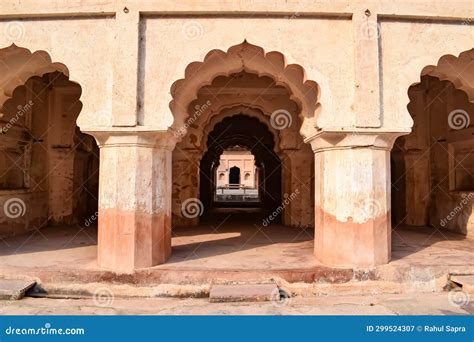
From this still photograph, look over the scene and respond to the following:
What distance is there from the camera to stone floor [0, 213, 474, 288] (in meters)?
5.29

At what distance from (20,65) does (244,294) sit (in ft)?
16.8

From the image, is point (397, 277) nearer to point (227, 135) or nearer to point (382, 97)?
point (382, 97)

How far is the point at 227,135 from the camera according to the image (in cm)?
1600

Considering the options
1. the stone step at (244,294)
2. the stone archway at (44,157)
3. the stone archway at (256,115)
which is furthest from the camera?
the stone archway at (256,115)

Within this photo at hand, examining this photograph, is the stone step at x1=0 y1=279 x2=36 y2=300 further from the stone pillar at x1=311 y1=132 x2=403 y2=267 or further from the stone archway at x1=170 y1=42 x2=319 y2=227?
the stone archway at x1=170 y1=42 x2=319 y2=227

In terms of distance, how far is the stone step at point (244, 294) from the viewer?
15.8 ft

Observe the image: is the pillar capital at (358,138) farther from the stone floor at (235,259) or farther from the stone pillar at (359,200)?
the stone floor at (235,259)

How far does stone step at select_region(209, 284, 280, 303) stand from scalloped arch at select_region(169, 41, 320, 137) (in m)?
2.45

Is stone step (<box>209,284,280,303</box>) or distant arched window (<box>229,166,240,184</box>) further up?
distant arched window (<box>229,166,240,184</box>)

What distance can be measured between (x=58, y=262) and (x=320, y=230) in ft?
13.4

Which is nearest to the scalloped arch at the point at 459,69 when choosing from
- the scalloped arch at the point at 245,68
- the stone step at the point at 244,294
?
the scalloped arch at the point at 245,68

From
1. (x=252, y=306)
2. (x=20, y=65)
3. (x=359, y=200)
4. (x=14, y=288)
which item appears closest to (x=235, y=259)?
(x=252, y=306)

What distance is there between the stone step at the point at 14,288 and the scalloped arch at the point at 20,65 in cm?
311

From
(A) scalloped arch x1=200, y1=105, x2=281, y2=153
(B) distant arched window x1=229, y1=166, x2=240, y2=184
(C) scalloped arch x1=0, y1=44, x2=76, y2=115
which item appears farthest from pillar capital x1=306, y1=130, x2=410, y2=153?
(B) distant arched window x1=229, y1=166, x2=240, y2=184
